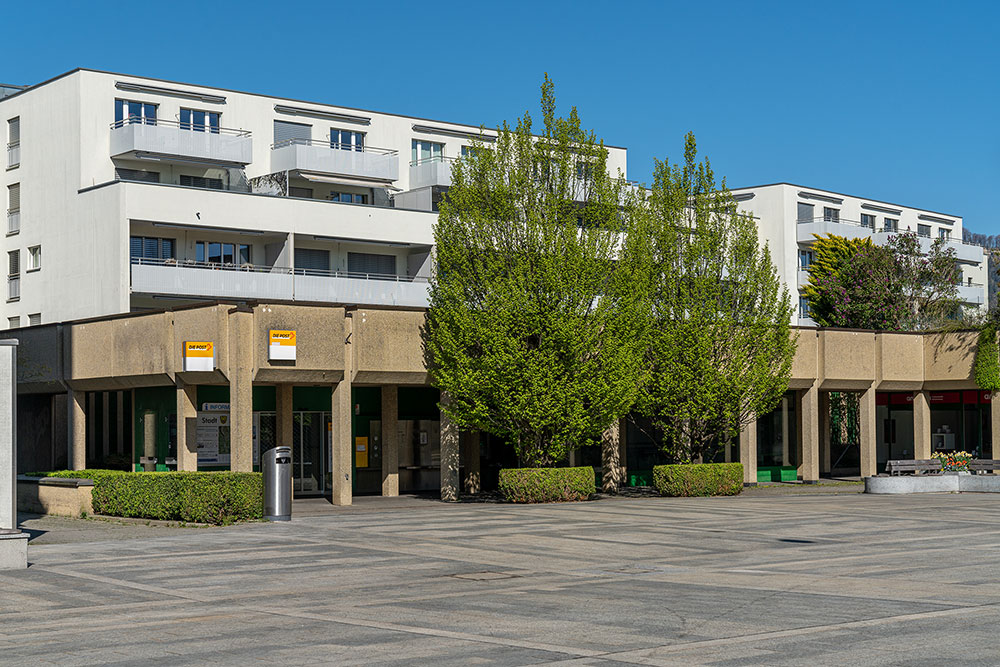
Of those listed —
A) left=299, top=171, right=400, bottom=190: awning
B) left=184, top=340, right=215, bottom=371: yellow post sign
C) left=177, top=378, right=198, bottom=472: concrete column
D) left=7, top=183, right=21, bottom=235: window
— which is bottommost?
left=177, top=378, right=198, bottom=472: concrete column

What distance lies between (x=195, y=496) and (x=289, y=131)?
31.2 m

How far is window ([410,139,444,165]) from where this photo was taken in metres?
57.6

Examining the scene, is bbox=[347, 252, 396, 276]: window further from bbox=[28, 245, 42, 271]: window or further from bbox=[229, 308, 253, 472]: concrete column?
bbox=[229, 308, 253, 472]: concrete column

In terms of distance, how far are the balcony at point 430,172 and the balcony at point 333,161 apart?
4.59 feet

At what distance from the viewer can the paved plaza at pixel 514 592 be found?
35.1 feet

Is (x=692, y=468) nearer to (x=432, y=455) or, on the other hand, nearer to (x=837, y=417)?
(x=432, y=455)

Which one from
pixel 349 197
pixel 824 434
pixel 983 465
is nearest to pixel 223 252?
pixel 349 197

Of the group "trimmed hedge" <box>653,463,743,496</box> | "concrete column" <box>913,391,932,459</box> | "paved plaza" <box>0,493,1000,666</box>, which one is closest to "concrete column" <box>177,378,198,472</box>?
"paved plaza" <box>0,493,1000,666</box>

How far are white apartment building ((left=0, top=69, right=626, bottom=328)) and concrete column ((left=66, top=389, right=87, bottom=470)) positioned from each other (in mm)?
10479

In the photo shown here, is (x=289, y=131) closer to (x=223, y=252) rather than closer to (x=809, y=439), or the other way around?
(x=223, y=252)

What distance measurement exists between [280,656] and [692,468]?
81.1 feet

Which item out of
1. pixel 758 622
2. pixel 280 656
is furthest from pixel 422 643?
pixel 758 622

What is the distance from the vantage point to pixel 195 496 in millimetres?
24875

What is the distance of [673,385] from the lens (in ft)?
115
